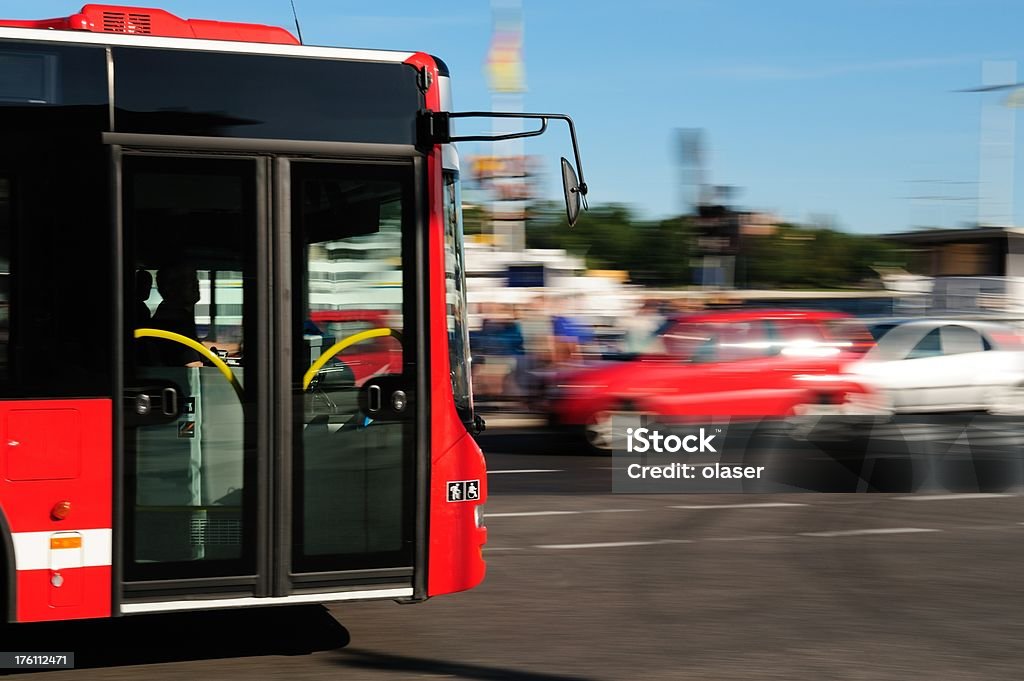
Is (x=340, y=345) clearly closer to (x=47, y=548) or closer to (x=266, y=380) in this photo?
(x=266, y=380)

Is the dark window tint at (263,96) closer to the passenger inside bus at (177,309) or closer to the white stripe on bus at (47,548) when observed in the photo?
the passenger inside bus at (177,309)

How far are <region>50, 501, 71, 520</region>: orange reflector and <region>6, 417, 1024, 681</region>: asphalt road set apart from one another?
84cm

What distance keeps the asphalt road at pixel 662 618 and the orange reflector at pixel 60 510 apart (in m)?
0.84

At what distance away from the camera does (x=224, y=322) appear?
5754 millimetres

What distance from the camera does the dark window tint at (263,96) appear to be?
5625mm

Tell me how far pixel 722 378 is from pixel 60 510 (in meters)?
10.3

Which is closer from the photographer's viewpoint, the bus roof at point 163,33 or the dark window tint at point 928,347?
the bus roof at point 163,33

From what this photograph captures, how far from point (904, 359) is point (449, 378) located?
474 inches

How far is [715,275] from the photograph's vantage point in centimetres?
2781

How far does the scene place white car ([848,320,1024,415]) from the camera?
16688 millimetres

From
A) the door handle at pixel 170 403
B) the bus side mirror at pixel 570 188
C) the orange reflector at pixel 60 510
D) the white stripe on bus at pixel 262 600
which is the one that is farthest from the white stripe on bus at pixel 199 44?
the white stripe on bus at pixel 262 600

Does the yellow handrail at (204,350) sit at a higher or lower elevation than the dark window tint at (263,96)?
lower

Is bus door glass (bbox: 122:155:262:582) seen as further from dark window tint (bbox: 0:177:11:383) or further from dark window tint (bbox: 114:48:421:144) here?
dark window tint (bbox: 0:177:11:383)

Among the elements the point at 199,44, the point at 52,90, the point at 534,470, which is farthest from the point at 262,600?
the point at 534,470
